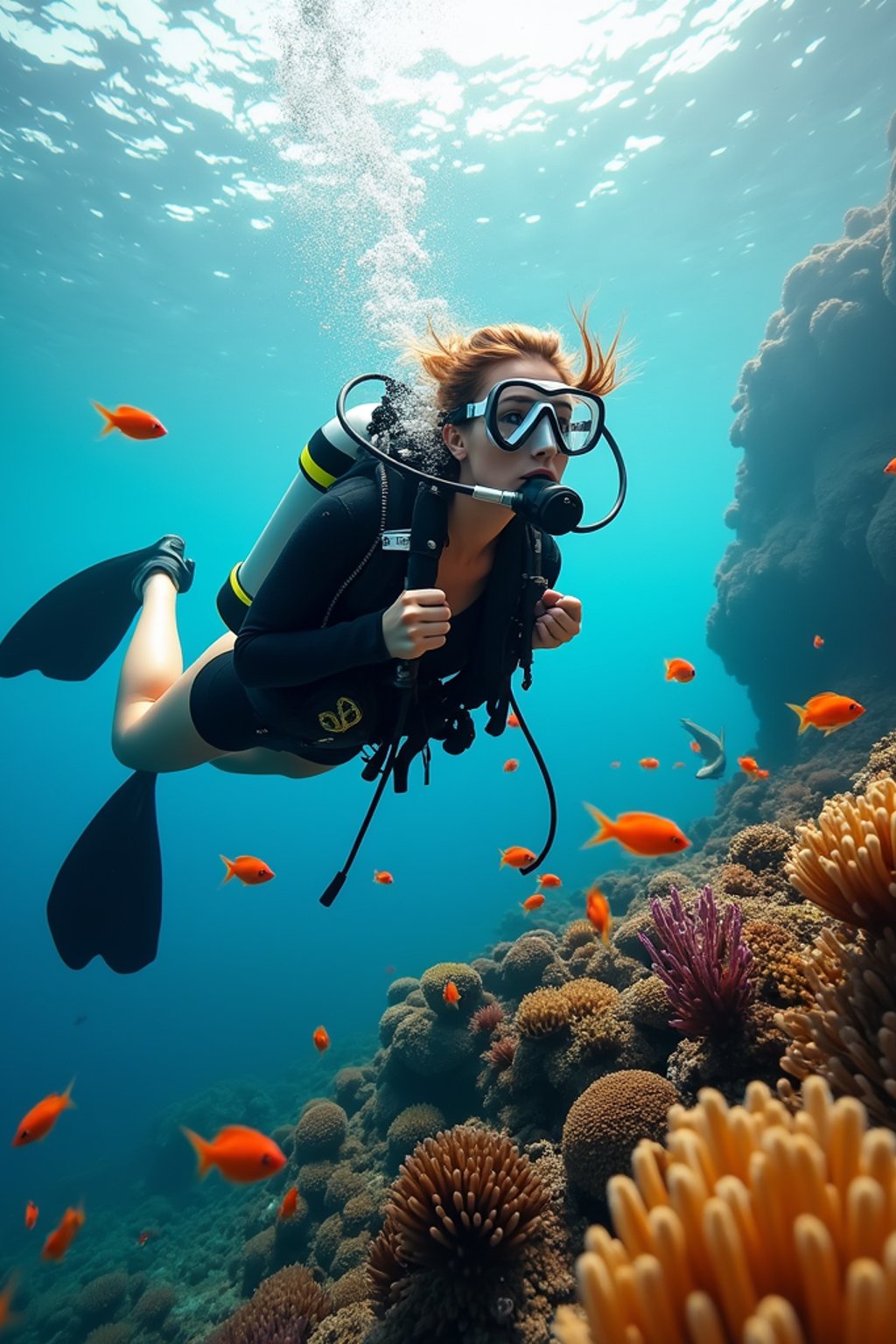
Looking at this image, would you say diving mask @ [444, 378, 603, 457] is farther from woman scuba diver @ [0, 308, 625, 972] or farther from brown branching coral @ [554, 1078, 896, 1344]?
brown branching coral @ [554, 1078, 896, 1344]

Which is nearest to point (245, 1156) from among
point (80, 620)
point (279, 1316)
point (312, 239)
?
point (279, 1316)

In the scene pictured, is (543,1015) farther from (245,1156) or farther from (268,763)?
(268,763)

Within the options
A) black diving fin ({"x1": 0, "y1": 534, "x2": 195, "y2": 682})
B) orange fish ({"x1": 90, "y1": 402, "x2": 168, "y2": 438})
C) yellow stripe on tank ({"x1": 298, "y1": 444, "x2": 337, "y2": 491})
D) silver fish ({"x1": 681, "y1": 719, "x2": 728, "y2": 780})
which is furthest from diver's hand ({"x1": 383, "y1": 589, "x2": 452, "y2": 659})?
silver fish ({"x1": 681, "y1": 719, "x2": 728, "y2": 780})

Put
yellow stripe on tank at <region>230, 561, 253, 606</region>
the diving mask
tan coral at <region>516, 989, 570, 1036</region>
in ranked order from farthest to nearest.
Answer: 1. yellow stripe on tank at <region>230, 561, 253, 606</region>
2. tan coral at <region>516, 989, 570, 1036</region>
3. the diving mask

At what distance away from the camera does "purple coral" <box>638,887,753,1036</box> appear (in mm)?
2945

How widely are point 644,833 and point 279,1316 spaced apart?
191 inches

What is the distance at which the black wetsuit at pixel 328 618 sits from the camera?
2801mm

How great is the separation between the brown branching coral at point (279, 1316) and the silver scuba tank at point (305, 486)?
539cm

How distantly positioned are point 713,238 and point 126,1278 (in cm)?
3900

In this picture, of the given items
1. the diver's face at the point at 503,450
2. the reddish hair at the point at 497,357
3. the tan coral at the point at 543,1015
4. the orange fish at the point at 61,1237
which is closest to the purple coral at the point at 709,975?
the tan coral at the point at 543,1015

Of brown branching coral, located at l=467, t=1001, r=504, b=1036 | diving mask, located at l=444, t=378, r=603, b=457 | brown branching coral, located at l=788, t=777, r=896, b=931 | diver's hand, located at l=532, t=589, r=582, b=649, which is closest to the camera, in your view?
brown branching coral, located at l=788, t=777, r=896, b=931

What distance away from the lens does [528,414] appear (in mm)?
2781

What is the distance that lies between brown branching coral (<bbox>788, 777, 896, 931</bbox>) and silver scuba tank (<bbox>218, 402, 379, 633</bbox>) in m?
3.17

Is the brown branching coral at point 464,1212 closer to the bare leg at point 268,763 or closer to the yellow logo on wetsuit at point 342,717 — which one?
the yellow logo on wetsuit at point 342,717
